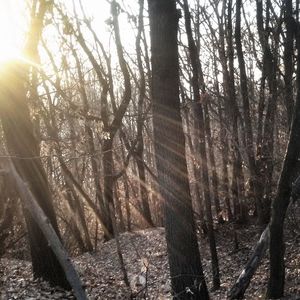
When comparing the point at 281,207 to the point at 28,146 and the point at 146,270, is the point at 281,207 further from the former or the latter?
the point at 28,146

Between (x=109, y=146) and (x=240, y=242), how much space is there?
15.6ft

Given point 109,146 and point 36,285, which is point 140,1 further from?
point 36,285

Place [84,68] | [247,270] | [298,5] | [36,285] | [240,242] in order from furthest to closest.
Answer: [84,68], [240,242], [298,5], [36,285], [247,270]

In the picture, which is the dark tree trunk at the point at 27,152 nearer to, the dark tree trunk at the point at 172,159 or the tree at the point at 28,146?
the tree at the point at 28,146

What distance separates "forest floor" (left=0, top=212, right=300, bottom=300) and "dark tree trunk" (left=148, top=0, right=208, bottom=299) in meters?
0.61

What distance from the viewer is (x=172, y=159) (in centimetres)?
734

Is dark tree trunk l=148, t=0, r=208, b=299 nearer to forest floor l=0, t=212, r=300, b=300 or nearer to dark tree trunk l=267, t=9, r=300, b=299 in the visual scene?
forest floor l=0, t=212, r=300, b=300

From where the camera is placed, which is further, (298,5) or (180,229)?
(298,5)

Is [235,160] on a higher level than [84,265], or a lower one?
higher

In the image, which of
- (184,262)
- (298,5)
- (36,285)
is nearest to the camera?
(184,262)

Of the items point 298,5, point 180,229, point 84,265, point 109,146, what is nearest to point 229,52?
point 298,5

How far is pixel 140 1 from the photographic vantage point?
14.5 metres

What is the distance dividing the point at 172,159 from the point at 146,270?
1.80 metres

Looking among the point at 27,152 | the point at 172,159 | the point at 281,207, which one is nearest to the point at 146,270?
the point at 172,159
